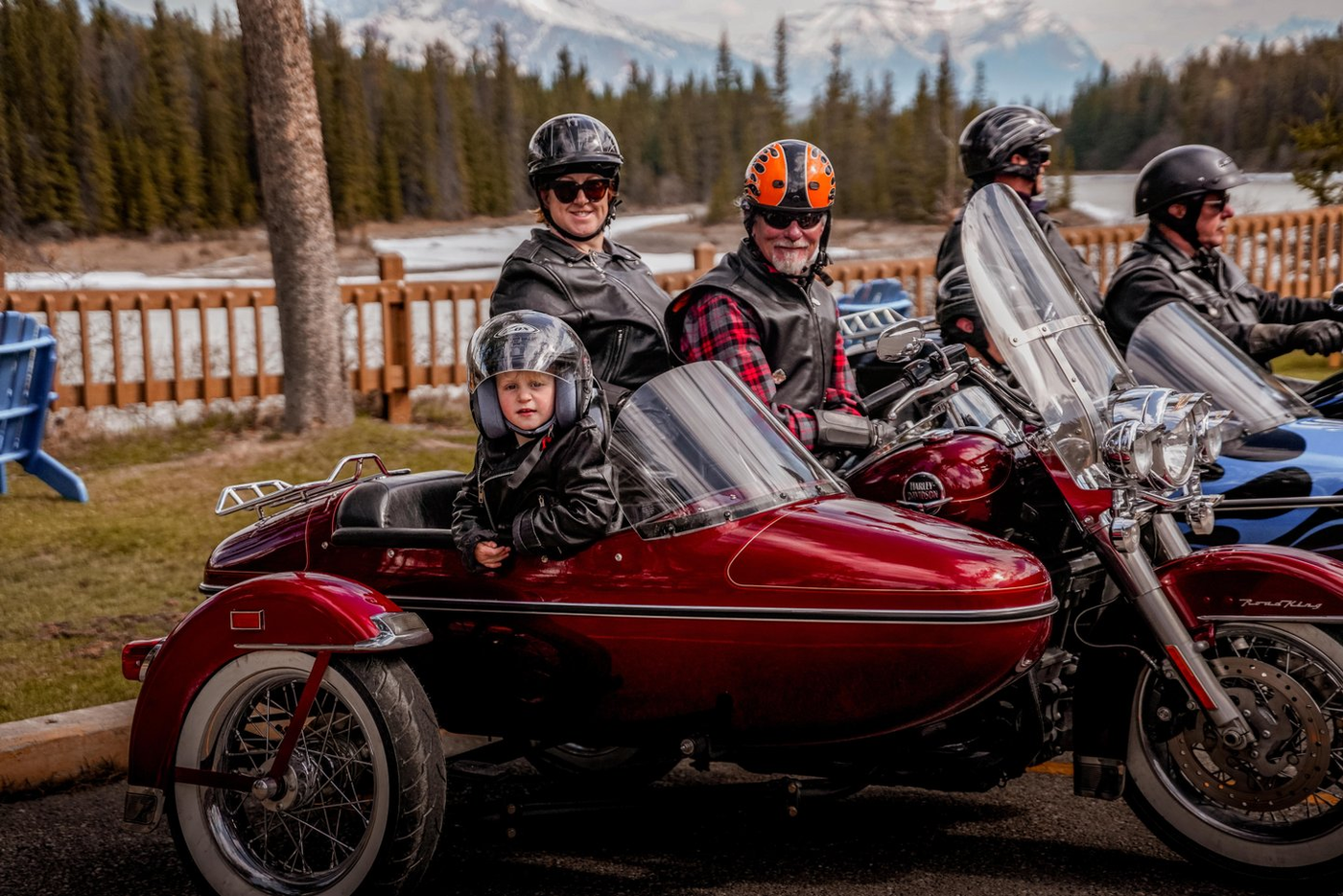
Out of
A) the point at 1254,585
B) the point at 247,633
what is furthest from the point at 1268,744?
the point at 247,633

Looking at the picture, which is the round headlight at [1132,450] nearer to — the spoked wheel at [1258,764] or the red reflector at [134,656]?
the spoked wheel at [1258,764]

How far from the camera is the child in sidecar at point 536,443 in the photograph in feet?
11.4

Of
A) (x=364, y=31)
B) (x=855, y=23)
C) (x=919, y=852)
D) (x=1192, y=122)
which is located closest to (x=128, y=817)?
(x=919, y=852)

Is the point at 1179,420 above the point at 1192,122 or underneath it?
underneath

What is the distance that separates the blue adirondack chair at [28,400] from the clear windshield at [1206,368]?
674cm

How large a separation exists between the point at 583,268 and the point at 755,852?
2.06 m

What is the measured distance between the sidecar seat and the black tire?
786 millimetres

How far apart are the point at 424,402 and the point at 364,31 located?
3477cm

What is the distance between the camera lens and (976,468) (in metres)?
3.79

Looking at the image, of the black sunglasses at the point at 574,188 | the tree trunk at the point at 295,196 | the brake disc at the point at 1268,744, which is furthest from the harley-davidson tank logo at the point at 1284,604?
the tree trunk at the point at 295,196

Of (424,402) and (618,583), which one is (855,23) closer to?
(424,402)

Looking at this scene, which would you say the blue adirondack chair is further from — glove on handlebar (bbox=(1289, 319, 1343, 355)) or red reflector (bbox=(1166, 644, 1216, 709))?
red reflector (bbox=(1166, 644, 1216, 709))

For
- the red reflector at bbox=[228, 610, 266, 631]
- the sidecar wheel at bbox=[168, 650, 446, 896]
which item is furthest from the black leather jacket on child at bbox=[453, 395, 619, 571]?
the red reflector at bbox=[228, 610, 266, 631]

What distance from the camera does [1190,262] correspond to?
17.6 feet
